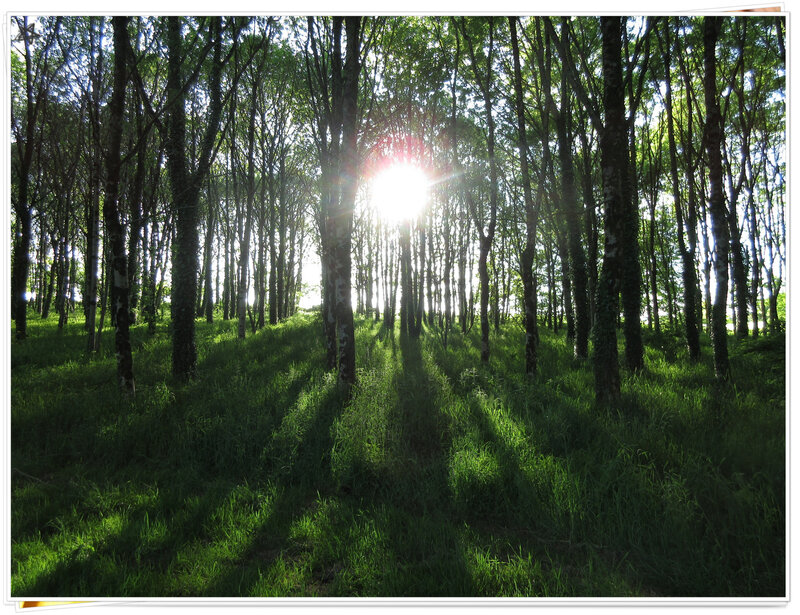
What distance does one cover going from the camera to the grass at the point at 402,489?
2209 mm

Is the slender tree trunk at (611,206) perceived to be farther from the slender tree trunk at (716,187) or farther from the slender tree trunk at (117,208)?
the slender tree trunk at (117,208)

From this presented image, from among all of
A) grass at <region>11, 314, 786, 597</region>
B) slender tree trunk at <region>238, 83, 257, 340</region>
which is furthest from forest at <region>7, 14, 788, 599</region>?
slender tree trunk at <region>238, 83, 257, 340</region>

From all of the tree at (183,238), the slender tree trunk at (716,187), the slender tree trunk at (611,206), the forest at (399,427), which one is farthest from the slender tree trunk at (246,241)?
the slender tree trunk at (716,187)

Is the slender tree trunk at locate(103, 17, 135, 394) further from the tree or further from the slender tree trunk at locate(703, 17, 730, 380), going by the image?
the slender tree trunk at locate(703, 17, 730, 380)

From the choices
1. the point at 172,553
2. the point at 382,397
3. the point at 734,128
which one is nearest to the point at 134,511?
the point at 172,553

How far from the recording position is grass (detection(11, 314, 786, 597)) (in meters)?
2.21

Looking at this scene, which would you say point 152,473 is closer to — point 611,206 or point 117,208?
point 117,208

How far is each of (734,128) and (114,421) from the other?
17523 mm

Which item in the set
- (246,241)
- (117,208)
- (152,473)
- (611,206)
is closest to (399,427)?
(152,473)

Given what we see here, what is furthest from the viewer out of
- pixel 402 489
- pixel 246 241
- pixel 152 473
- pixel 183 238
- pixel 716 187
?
pixel 246 241

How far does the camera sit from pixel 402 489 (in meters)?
3.30

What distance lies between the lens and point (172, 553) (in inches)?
99.3

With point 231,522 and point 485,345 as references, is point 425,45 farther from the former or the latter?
point 231,522
